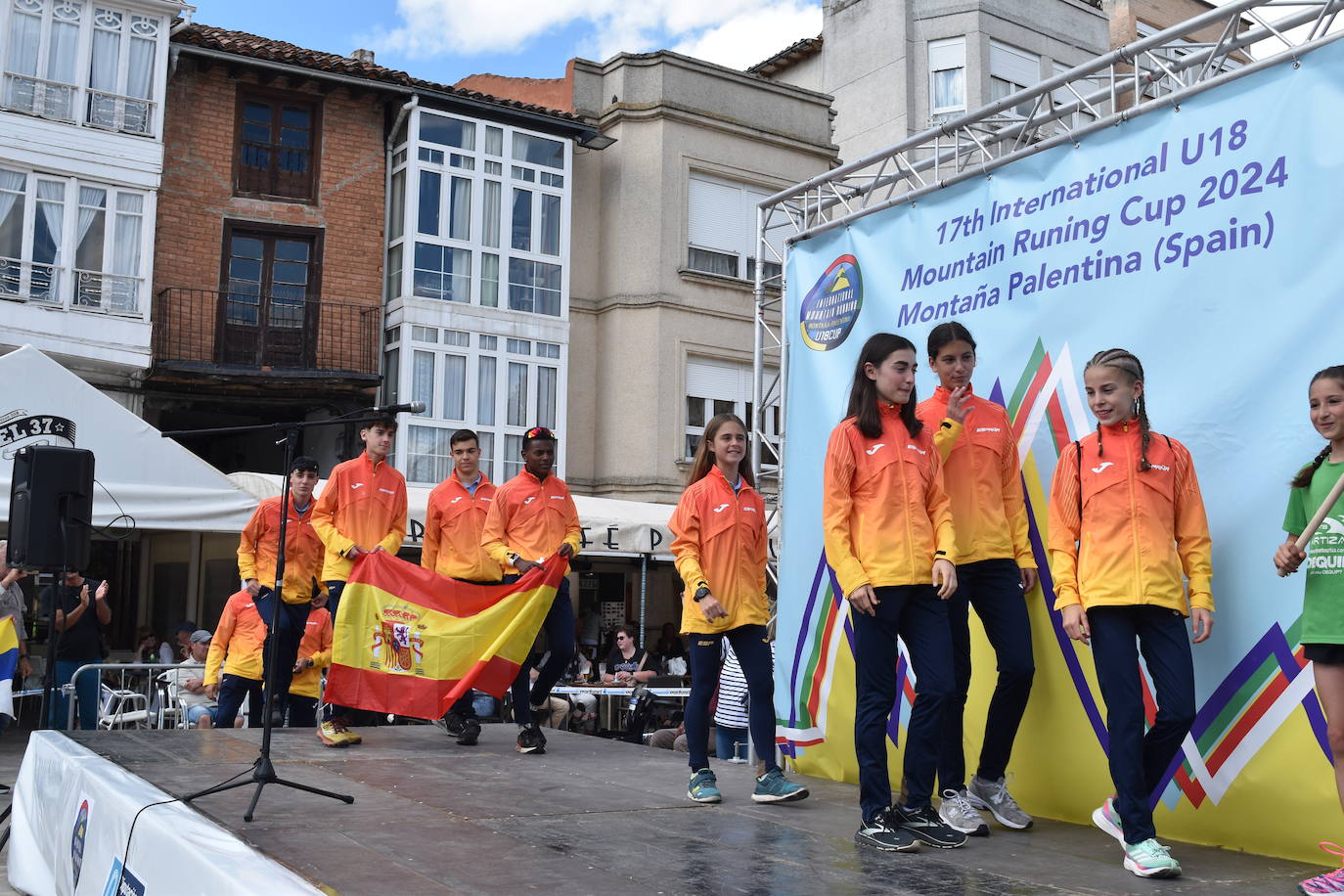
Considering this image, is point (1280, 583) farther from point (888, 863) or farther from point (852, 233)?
point (852, 233)

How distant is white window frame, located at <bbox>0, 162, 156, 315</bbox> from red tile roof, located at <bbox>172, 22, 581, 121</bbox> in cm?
289

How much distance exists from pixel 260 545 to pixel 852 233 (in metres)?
4.71

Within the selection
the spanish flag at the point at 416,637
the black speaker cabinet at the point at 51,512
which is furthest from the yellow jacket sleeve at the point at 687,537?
the black speaker cabinet at the point at 51,512

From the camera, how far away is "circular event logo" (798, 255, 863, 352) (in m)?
7.52

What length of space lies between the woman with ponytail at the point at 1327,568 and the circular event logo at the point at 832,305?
132 inches

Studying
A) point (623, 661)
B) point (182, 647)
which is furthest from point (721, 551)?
point (182, 647)

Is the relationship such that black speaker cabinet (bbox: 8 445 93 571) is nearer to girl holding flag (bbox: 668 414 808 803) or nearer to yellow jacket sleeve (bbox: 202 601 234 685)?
yellow jacket sleeve (bbox: 202 601 234 685)

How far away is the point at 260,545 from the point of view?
8.76 metres

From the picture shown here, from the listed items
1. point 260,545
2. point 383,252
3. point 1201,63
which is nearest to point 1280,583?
point 1201,63

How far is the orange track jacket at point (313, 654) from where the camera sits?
30.6ft

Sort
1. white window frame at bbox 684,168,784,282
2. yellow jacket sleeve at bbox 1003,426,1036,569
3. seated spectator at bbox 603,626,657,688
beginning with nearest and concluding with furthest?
yellow jacket sleeve at bbox 1003,426,1036,569, seated spectator at bbox 603,626,657,688, white window frame at bbox 684,168,784,282

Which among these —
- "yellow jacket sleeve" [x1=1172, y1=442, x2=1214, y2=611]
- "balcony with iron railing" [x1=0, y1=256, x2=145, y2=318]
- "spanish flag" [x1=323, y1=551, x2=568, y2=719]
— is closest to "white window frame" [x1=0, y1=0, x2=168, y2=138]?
"balcony with iron railing" [x1=0, y1=256, x2=145, y2=318]

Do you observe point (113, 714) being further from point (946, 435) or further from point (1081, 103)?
point (1081, 103)

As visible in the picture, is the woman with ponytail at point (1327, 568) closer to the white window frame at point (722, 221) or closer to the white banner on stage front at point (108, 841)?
the white banner on stage front at point (108, 841)
